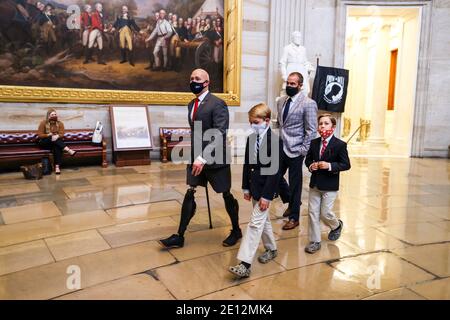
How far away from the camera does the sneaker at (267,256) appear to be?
3244 millimetres

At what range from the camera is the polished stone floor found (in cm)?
277

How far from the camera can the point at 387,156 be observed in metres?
10.4

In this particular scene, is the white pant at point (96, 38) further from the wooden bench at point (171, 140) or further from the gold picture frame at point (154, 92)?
the wooden bench at point (171, 140)

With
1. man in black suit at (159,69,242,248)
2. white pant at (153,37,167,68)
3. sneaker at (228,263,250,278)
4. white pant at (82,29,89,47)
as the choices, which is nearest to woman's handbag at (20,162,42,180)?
white pant at (82,29,89,47)

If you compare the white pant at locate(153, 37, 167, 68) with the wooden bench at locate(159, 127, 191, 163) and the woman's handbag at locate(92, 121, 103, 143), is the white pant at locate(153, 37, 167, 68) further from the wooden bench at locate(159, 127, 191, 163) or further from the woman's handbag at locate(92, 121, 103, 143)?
the woman's handbag at locate(92, 121, 103, 143)

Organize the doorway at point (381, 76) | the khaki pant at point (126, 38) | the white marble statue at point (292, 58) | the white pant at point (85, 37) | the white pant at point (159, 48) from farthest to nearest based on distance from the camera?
the doorway at point (381, 76)
the white marble statue at point (292, 58)
the white pant at point (159, 48)
the khaki pant at point (126, 38)
the white pant at point (85, 37)

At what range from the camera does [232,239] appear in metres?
3.67

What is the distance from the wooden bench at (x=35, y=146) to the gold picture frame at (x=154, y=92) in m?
0.68

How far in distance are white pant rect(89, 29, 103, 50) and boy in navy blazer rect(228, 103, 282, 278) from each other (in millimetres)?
6081

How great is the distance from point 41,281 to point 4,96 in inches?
219

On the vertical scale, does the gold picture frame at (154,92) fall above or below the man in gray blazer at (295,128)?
above

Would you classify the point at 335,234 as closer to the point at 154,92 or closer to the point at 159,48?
the point at 154,92

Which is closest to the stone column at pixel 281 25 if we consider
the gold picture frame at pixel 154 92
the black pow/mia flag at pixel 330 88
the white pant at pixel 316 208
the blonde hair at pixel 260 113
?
the gold picture frame at pixel 154 92

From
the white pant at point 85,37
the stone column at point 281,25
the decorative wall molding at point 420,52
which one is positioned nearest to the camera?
the white pant at point 85,37
